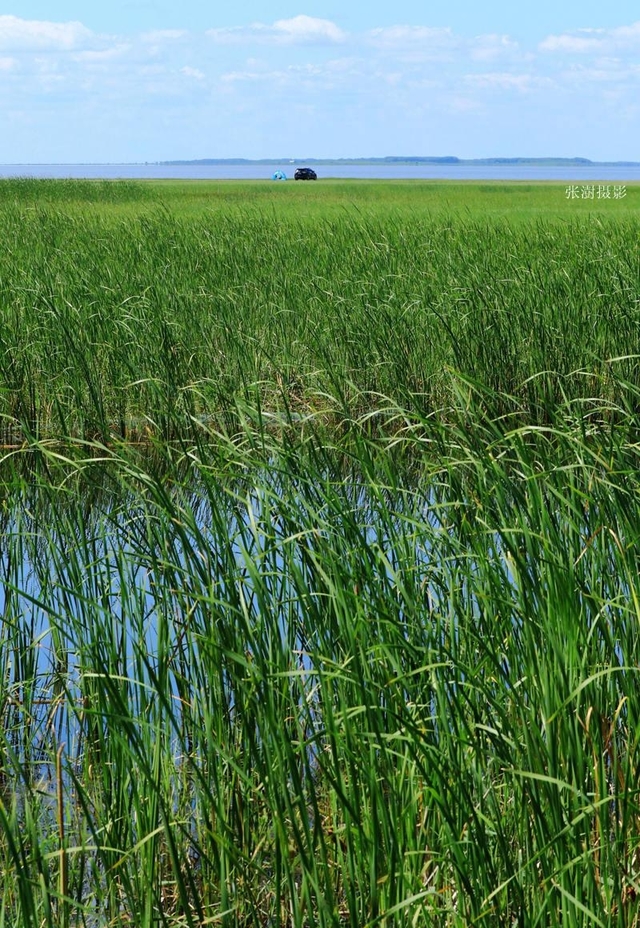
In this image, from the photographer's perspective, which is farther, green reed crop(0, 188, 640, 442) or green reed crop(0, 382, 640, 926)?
green reed crop(0, 188, 640, 442)

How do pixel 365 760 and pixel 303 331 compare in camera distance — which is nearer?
pixel 365 760

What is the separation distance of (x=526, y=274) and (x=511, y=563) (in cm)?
551

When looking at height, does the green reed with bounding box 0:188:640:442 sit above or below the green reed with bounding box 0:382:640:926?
above

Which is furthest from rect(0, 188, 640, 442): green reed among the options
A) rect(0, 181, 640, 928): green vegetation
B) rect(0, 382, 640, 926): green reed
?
rect(0, 382, 640, 926): green reed

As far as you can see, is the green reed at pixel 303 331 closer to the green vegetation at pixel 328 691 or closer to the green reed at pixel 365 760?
the green vegetation at pixel 328 691

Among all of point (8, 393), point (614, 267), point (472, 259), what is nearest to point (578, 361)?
point (614, 267)

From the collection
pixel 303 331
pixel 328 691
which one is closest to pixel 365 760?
pixel 328 691

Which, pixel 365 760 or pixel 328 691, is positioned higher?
pixel 328 691

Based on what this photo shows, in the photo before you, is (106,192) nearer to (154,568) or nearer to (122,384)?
(122,384)

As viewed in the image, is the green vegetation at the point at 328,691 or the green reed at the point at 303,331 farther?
the green reed at the point at 303,331

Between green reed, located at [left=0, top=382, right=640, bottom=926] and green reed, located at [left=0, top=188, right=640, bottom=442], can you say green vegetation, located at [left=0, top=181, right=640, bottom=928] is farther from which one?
green reed, located at [left=0, top=188, right=640, bottom=442]

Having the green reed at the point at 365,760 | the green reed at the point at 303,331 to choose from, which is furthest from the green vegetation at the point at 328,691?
the green reed at the point at 303,331

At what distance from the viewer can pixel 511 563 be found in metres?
2.54

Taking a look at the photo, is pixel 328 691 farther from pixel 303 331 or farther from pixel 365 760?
pixel 303 331
